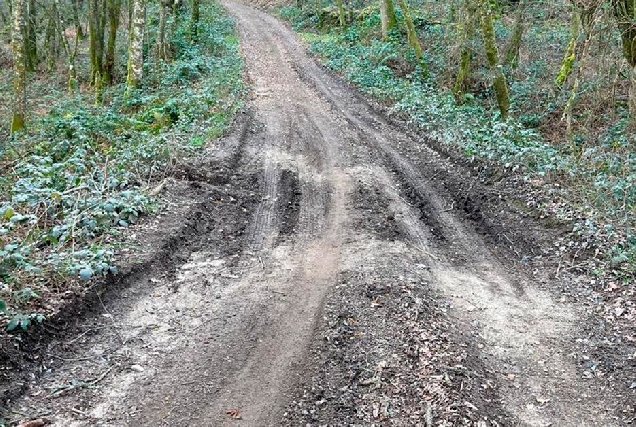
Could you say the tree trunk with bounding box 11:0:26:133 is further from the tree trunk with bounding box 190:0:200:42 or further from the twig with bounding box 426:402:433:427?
the twig with bounding box 426:402:433:427

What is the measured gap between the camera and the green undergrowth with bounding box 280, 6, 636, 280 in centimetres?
850

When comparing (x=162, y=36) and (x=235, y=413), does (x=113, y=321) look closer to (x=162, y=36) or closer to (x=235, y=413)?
(x=235, y=413)

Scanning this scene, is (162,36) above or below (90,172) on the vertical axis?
above

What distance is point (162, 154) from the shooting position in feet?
34.8

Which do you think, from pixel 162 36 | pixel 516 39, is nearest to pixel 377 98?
pixel 516 39

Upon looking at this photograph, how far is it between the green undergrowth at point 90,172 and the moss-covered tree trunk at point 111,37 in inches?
93.4

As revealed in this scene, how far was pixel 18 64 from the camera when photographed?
13992mm

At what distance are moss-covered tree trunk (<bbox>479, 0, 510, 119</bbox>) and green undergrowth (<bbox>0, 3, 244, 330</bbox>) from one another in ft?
22.6

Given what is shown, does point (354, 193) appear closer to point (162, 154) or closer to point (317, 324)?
point (162, 154)

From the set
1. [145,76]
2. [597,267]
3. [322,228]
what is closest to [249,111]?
[145,76]

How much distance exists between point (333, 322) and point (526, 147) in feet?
24.6

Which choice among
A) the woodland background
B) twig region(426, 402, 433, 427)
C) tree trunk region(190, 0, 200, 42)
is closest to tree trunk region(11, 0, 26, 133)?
the woodland background

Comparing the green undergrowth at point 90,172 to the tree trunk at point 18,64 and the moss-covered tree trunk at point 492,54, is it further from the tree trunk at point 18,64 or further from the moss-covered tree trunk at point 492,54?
the moss-covered tree trunk at point 492,54

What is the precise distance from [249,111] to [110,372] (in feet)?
37.1
